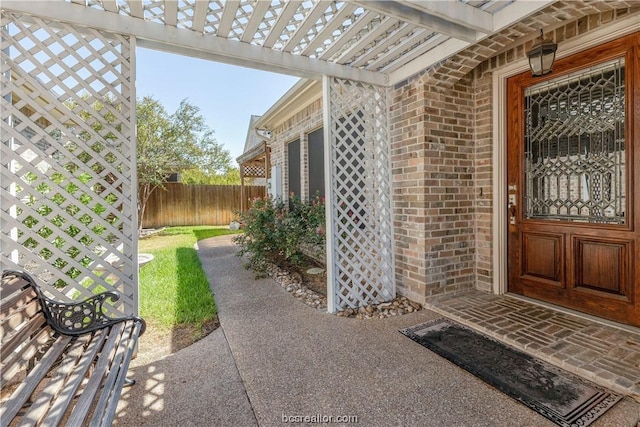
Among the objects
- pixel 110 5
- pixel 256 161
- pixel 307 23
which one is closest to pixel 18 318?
pixel 110 5

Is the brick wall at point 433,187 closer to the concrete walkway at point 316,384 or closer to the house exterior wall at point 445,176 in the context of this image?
the house exterior wall at point 445,176

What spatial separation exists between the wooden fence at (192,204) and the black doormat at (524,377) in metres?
10.2

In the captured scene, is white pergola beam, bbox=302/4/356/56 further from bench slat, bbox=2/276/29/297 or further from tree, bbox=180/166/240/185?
tree, bbox=180/166/240/185

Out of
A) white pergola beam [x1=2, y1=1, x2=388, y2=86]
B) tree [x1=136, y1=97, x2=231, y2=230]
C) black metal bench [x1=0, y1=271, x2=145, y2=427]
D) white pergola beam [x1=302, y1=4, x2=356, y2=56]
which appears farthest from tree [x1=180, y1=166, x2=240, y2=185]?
black metal bench [x1=0, y1=271, x2=145, y2=427]

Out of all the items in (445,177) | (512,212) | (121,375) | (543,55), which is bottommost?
(121,375)

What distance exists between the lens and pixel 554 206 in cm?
318

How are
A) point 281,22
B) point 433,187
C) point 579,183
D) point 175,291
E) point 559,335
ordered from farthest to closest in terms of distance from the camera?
point 175,291 → point 433,187 → point 579,183 → point 559,335 → point 281,22

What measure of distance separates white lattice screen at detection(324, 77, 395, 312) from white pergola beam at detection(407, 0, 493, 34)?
1335 millimetres

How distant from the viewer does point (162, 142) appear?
34.9ft

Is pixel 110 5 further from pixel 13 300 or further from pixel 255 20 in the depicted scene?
pixel 13 300

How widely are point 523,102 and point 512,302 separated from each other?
7.10 feet

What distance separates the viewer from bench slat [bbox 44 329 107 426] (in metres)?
1.33

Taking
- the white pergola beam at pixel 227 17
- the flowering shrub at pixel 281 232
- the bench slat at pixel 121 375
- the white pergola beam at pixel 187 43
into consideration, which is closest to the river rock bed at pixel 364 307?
the flowering shrub at pixel 281 232

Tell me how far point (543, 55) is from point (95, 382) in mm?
3991
